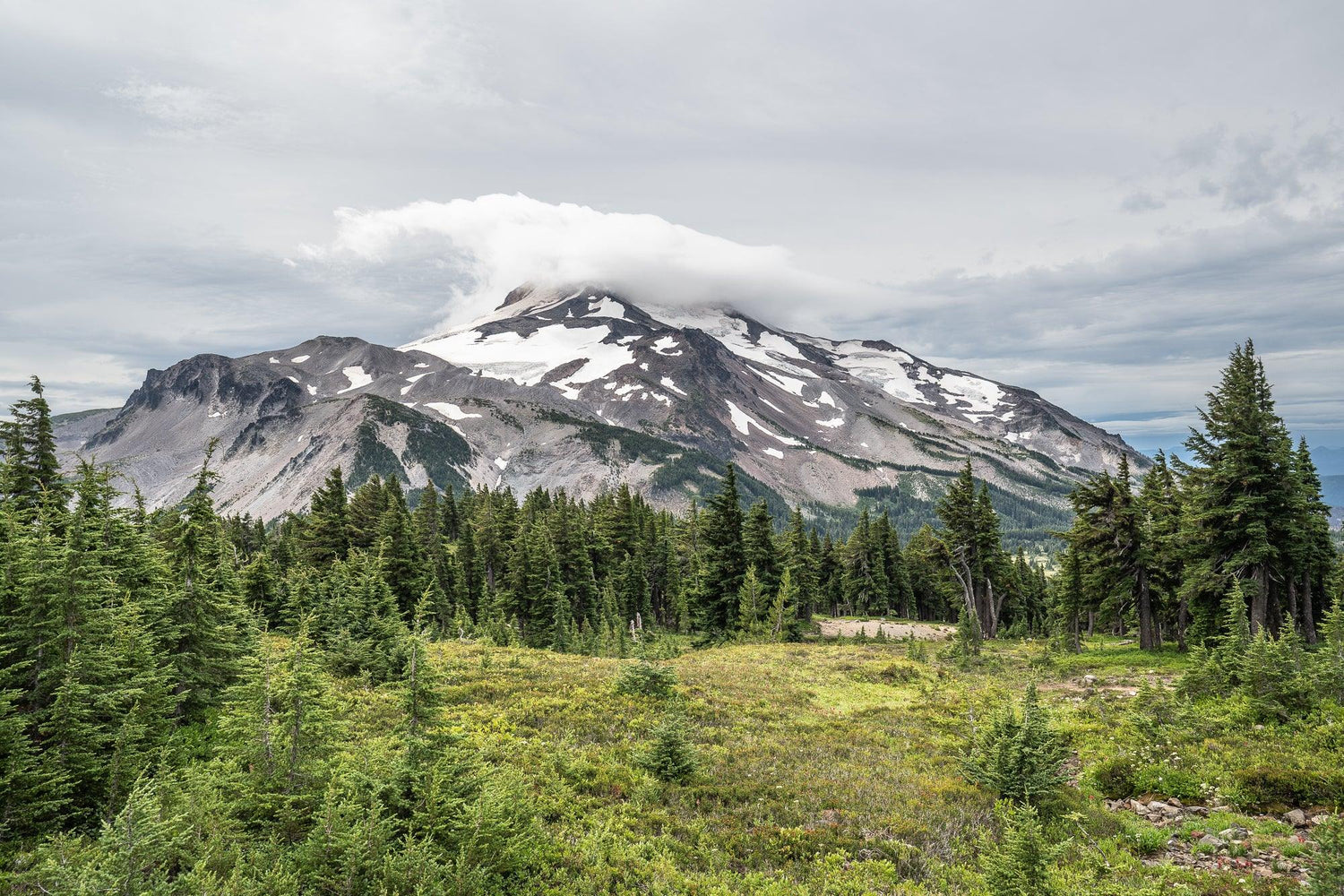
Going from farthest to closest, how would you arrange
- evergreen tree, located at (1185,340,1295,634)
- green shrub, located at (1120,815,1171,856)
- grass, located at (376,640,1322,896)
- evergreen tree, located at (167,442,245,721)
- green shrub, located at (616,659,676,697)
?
evergreen tree, located at (1185,340,1295,634) → green shrub, located at (616,659,676,697) → evergreen tree, located at (167,442,245,721) → green shrub, located at (1120,815,1171,856) → grass, located at (376,640,1322,896)

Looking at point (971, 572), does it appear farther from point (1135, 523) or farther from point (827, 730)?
point (827, 730)

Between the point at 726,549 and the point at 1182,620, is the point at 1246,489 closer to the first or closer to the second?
the point at 1182,620

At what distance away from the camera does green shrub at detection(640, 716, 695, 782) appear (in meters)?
14.1

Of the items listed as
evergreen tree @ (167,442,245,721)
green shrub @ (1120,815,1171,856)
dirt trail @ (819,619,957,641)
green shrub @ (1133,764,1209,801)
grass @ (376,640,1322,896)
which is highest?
evergreen tree @ (167,442,245,721)

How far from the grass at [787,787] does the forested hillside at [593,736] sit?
88 millimetres

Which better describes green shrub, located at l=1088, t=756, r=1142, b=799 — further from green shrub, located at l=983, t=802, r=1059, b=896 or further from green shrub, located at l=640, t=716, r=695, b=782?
green shrub, located at l=640, t=716, r=695, b=782

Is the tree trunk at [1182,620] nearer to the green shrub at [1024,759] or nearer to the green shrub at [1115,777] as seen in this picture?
the green shrub at [1115,777]

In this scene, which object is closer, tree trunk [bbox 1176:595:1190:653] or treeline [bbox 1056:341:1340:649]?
treeline [bbox 1056:341:1340:649]

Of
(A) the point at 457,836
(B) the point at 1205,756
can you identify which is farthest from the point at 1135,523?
(A) the point at 457,836

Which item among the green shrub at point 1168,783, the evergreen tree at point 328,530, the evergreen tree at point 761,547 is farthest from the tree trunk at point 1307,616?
the evergreen tree at point 328,530

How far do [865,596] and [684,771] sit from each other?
68653 mm

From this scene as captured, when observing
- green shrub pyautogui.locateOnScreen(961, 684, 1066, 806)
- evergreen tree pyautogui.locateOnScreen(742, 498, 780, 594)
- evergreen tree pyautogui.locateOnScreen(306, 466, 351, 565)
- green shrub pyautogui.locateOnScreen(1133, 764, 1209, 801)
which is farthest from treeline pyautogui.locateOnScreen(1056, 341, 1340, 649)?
evergreen tree pyautogui.locateOnScreen(306, 466, 351, 565)

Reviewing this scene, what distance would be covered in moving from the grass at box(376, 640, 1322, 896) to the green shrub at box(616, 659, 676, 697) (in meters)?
0.30

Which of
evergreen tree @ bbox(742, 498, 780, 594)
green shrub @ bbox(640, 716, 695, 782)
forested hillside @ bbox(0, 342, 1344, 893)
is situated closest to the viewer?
forested hillside @ bbox(0, 342, 1344, 893)
